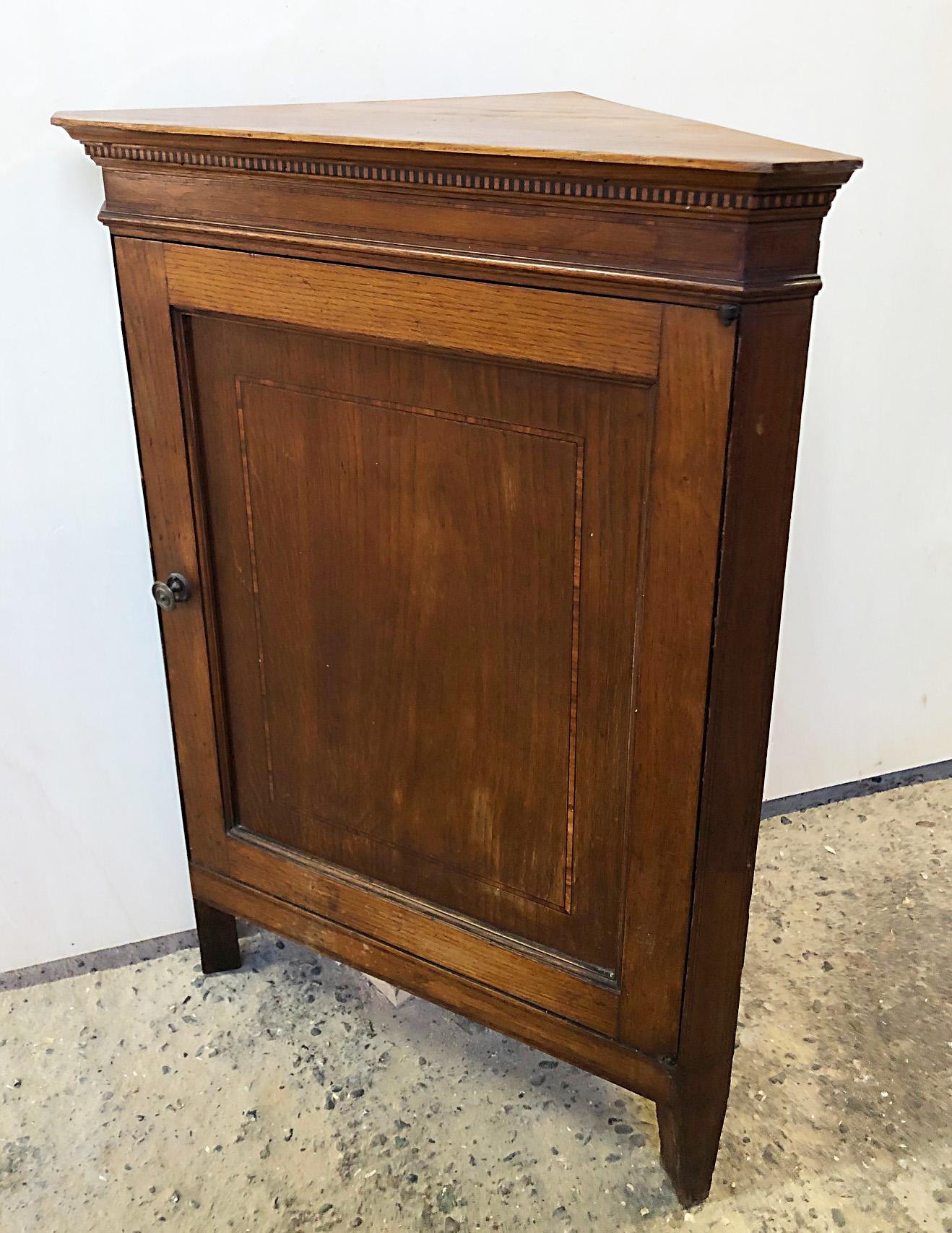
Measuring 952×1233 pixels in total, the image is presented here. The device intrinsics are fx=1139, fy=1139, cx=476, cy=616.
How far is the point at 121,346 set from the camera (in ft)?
4.06

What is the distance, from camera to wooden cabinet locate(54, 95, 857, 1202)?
798 millimetres

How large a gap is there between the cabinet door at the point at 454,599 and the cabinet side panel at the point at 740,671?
0.05 ft

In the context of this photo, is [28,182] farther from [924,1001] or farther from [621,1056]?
[924,1001]

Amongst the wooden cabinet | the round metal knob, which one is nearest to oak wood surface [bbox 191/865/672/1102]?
the wooden cabinet

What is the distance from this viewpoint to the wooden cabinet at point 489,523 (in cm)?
80

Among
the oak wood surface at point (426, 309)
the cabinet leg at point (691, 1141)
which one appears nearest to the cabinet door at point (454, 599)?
the oak wood surface at point (426, 309)

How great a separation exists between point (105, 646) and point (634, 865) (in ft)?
2.35

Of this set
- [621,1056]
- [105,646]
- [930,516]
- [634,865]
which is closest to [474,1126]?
[621,1056]

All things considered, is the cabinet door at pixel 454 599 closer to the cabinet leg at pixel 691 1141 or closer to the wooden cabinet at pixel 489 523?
the wooden cabinet at pixel 489 523

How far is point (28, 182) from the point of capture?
1.16 m

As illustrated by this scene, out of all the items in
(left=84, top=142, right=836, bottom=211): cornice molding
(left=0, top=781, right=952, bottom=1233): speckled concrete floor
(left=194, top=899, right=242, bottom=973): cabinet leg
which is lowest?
(left=0, top=781, right=952, bottom=1233): speckled concrete floor

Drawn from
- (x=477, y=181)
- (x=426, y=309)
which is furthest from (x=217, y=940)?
(x=477, y=181)

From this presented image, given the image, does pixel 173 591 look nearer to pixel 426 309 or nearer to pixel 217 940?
pixel 426 309

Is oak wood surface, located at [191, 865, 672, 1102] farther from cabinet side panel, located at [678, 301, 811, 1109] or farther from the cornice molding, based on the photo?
the cornice molding
